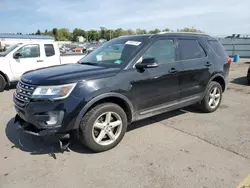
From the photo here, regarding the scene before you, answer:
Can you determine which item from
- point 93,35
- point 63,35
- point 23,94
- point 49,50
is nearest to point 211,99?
point 23,94

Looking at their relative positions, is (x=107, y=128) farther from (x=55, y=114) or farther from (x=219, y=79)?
(x=219, y=79)

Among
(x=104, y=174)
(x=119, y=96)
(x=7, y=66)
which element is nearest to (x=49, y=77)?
(x=119, y=96)

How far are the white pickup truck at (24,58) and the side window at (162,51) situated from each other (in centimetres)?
635

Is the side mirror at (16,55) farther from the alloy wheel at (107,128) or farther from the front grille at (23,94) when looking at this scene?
the alloy wheel at (107,128)

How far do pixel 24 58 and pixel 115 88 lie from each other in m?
6.61

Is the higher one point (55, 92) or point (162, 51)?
point (162, 51)

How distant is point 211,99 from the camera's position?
16.6 feet

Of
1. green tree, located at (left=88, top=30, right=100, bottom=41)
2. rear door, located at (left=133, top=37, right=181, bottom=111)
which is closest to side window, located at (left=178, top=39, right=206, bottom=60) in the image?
rear door, located at (left=133, top=37, right=181, bottom=111)

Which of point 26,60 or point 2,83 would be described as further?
point 26,60

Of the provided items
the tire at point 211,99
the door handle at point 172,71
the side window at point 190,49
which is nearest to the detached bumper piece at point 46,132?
the door handle at point 172,71

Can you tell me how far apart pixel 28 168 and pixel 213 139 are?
3.01 meters

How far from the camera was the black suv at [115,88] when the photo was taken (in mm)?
2980

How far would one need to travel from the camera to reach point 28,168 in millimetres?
2979

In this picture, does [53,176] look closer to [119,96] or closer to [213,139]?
[119,96]
